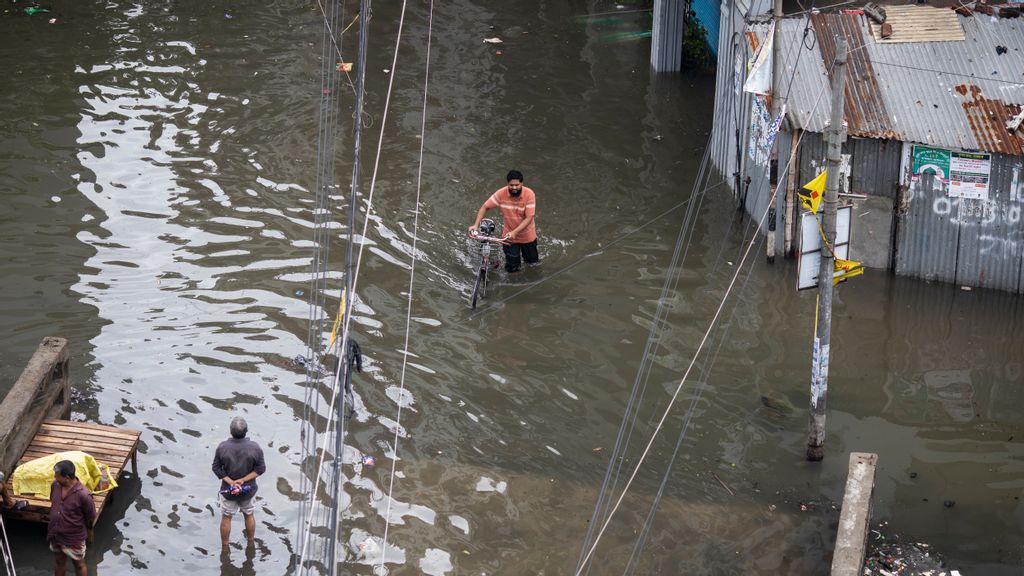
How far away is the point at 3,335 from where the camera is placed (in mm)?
13312

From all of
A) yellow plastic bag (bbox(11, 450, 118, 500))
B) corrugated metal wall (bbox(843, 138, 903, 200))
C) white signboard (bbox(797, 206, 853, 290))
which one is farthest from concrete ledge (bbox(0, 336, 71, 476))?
corrugated metal wall (bbox(843, 138, 903, 200))

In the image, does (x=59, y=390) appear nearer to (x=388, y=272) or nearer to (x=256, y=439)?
(x=256, y=439)

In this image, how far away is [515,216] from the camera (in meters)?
14.7

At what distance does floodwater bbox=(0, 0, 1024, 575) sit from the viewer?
10.8m

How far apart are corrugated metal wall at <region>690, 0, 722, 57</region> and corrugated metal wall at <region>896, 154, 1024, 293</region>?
833 cm

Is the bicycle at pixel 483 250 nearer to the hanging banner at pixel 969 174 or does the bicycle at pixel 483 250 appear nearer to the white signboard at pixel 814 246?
the white signboard at pixel 814 246

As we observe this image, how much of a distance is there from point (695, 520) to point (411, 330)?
4.39m

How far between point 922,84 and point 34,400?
11106 millimetres

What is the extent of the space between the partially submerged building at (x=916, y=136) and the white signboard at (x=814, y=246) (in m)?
2.89

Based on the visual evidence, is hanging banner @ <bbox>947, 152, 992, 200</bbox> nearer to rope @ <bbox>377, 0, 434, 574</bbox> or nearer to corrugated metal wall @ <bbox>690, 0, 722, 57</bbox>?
rope @ <bbox>377, 0, 434, 574</bbox>

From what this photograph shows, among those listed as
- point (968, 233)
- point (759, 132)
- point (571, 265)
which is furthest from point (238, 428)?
point (968, 233)

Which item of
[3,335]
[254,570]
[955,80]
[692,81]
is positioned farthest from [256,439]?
[692,81]

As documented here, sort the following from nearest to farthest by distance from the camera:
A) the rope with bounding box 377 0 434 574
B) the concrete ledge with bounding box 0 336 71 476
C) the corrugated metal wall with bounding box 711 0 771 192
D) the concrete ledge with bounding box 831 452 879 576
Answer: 1. the concrete ledge with bounding box 831 452 879 576
2. the concrete ledge with bounding box 0 336 71 476
3. the rope with bounding box 377 0 434 574
4. the corrugated metal wall with bounding box 711 0 771 192

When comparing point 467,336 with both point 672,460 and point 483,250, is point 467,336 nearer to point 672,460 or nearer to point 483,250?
point 483,250
